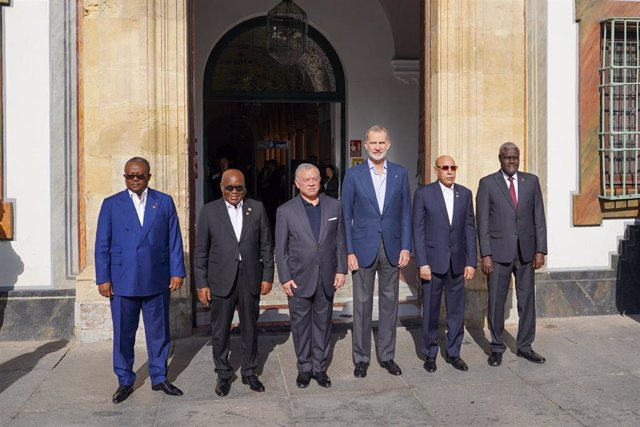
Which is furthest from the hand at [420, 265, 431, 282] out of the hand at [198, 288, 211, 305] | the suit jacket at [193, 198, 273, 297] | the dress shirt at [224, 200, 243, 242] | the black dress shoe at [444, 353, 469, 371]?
the hand at [198, 288, 211, 305]

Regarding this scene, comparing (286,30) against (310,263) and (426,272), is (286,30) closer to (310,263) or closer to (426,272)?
(426,272)

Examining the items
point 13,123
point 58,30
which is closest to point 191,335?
point 13,123

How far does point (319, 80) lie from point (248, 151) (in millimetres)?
6010

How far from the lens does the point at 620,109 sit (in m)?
8.77

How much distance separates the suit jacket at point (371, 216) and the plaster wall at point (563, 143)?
254 centimetres

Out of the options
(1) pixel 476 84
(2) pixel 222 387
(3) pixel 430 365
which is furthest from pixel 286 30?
(2) pixel 222 387

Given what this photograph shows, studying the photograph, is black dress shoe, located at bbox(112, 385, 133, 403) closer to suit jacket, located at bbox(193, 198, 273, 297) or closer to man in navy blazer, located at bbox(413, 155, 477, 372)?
suit jacket, located at bbox(193, 198, 273, 297)

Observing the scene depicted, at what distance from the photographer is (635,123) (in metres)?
8.84

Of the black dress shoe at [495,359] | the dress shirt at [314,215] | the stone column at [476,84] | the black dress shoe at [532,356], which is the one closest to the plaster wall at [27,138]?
the dress shirt at [314,215]

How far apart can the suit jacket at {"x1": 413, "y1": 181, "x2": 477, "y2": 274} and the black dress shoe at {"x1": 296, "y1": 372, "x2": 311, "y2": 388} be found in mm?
1283

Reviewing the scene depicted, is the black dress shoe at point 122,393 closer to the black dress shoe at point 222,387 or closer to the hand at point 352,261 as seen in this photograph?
the black dress shoe at point 222,387

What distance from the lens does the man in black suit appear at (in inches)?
242

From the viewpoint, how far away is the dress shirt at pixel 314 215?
6246mm

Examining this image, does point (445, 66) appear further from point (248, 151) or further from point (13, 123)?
point (248, 151)
